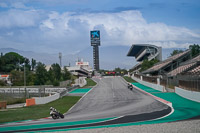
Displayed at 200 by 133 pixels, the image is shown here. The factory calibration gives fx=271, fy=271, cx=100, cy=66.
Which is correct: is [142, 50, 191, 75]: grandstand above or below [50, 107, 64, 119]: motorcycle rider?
above

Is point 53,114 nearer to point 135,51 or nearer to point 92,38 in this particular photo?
point 135,51

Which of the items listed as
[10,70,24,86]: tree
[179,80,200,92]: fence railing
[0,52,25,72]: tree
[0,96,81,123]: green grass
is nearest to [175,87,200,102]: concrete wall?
[179,80,200,92]: fence railing

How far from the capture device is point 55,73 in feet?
279

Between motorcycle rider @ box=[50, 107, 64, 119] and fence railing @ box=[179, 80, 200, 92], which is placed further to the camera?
fence railing @ box=[179, 80, 200, 92]

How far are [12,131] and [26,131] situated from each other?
2.99 ft

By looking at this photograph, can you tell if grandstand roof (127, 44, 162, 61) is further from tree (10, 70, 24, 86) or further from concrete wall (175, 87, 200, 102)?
concrete wall (175, 87, 200, 102)

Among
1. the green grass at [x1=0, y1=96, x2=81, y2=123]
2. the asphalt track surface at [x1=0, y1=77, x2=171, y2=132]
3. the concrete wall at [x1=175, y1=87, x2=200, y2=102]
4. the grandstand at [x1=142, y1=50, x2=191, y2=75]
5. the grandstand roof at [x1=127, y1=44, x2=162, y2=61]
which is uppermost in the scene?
the grandstand roof at [x1=127, y1=44, x2=162, y2=61]

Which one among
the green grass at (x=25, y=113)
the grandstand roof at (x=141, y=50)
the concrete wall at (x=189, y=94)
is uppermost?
the grandstand roof at (x=141, y=50)

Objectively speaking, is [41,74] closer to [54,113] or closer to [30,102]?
[30,102]

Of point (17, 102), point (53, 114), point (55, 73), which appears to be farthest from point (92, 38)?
point (53, 114)

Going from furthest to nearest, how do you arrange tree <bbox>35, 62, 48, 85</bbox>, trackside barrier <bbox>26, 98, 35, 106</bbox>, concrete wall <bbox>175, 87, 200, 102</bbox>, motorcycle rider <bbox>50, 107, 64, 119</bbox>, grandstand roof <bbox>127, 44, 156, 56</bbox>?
grandstand roof <bbox>127, 44, 156, 56</bbox> < tree <bbox>35, 62, 48, 85</bbox> < trackside barrier <bbox>26, 98, 35, 106</bbox> < concrete wall <bbox>175, 87, 200, 102</bbox> < motorcycle rider <bbox>50, 107, 64, 119</bbox>

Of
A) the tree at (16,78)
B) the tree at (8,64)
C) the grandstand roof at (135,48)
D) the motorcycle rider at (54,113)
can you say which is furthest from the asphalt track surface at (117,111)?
the grandstand roof at (135,48)

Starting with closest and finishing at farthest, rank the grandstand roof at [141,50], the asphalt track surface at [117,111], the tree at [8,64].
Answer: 1. the asphalt track surface at [117,111]
2. the grandstand roof at [141,50]
3. the tree at [8,64]

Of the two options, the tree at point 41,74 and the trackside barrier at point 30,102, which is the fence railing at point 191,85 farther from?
the tree at point 41,74
